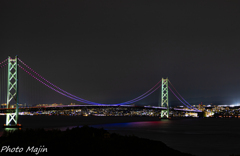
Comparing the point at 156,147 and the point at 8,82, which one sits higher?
the point at 8,82

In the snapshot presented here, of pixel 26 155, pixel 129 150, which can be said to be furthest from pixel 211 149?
pixel 26 155

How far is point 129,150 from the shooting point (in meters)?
16.1

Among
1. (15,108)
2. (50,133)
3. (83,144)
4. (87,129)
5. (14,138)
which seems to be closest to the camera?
(83,144)

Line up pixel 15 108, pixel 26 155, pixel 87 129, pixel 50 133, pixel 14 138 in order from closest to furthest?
1. pixel 26 155
2. pixel 14 138
3. pixel 50 133
4. pixel 87 129
5. pixel 15 108

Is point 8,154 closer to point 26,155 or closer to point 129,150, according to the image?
point 26,155

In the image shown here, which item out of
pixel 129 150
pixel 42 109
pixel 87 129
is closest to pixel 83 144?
pixel 129 150

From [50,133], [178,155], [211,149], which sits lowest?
[211,149]

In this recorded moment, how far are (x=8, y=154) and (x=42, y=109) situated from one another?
43.7 metres

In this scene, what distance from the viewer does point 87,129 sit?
1998cm

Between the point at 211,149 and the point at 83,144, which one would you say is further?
the point at 211,149

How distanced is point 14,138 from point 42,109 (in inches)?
1586

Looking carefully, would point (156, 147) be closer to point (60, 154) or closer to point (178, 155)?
point (178, 155)

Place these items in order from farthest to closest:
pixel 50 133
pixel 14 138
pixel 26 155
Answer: pixel 50 133 < pixel 14 138 < pixel 26 155

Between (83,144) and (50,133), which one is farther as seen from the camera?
(50,133)
